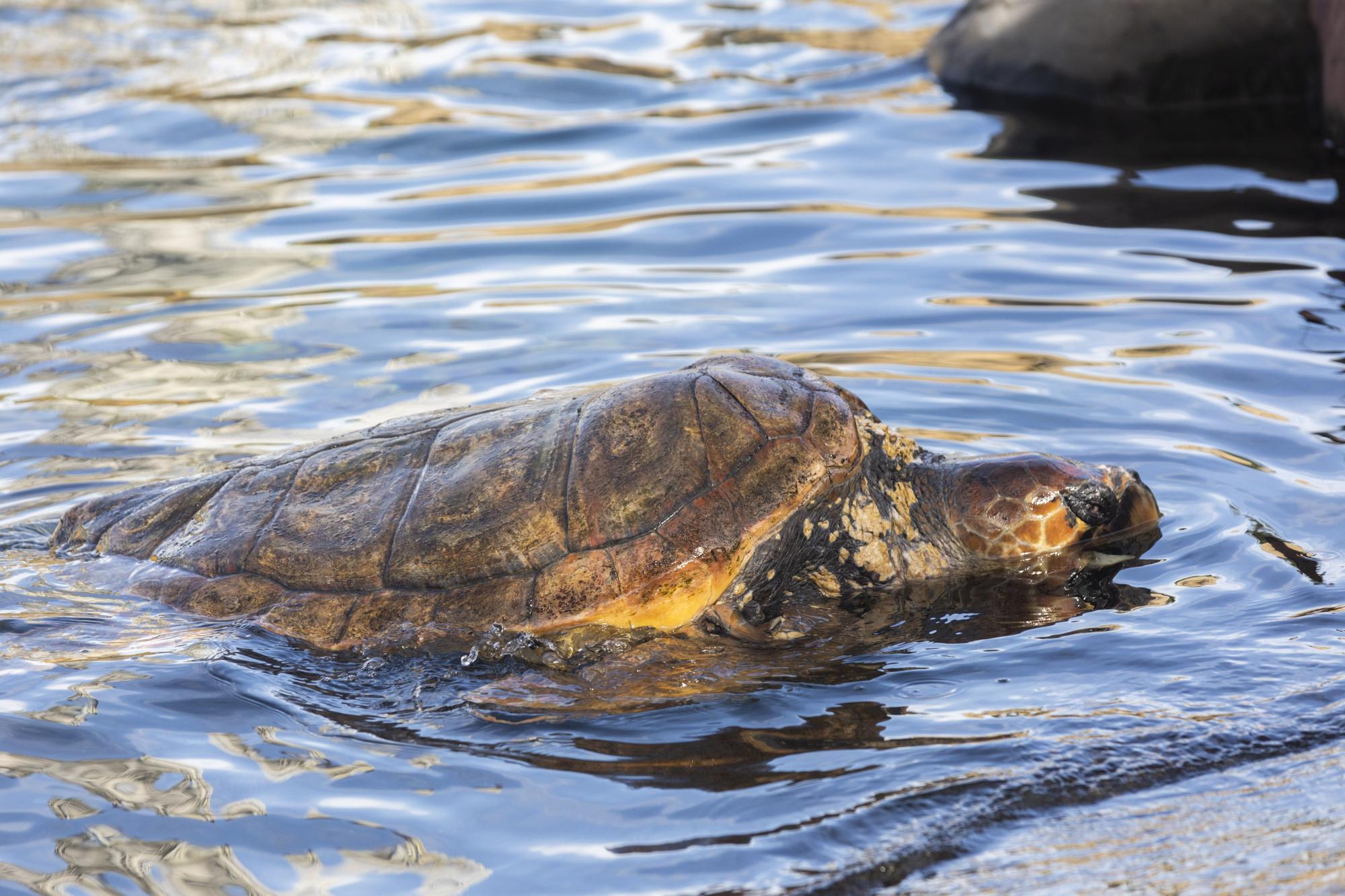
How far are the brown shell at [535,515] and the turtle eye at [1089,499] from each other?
2.54 ft

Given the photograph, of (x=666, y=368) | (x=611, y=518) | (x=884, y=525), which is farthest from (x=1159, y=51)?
(x=611, y=518)

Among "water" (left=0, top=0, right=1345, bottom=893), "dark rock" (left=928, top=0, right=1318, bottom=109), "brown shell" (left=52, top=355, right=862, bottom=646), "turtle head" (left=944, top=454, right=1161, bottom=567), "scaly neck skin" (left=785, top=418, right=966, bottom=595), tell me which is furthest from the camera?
"dark rock" (left=928, top=0, right=1318, bottom=109)

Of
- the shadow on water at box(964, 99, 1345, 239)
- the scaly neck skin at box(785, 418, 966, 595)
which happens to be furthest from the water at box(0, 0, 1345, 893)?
the scaly neck skin at box(785, 418, 966, 595)

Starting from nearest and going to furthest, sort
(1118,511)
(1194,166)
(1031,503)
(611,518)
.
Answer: (611,518), (1031,503), (1118,511), (1194,166)

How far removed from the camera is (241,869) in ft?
9.96

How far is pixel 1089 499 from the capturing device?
14.8 feet

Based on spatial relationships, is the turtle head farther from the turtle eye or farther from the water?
the water

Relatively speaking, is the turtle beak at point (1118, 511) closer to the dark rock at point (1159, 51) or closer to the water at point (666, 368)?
the water at point (666, 368)

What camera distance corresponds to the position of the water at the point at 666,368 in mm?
3131

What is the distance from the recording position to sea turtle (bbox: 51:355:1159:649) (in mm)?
4020

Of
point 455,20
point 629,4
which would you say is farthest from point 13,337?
point 629,4

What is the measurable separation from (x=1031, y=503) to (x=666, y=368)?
220 cm

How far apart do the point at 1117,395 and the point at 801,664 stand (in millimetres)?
2669

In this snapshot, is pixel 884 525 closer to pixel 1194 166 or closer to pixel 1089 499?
pixel 1089 499
